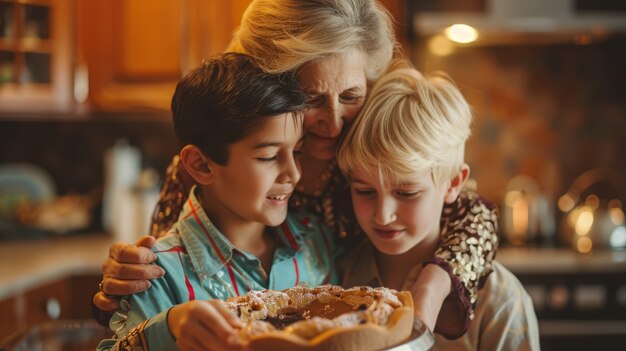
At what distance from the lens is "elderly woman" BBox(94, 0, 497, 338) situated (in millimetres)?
1000

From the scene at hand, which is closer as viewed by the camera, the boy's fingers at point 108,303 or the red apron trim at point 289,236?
the boy's fingers at point 108,303

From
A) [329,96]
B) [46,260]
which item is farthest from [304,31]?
[46,260]

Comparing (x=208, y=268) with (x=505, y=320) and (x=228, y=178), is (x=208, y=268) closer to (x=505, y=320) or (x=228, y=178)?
(x=228, y=178)

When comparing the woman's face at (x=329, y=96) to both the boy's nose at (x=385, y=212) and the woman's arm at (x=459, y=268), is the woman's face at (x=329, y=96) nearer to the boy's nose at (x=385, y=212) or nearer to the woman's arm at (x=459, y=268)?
the boy's nose at (x=385, y=212)

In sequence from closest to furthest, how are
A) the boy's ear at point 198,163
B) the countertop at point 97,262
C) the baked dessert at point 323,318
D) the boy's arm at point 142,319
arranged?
the baked dessert at point 323,318 → the boy's arm at point 142,319 → the boy's ear at point 198,163 → the countertop at point 97,262

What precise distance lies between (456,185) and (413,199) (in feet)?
0.45

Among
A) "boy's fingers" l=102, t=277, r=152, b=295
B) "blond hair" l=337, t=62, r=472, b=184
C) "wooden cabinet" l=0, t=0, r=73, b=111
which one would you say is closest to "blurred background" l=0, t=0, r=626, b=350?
"wooden cabinet" l=0, t=0, r=73, b=111

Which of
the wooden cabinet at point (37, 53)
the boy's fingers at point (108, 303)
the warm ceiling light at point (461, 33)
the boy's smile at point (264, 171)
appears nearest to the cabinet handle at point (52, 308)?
the wooden cabinet at point (37, 53)

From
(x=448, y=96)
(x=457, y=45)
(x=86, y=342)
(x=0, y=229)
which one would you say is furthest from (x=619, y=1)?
(x=0, y=229)

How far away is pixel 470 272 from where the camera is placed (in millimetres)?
1095

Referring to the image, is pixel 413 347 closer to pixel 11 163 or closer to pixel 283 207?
pixel 283 207

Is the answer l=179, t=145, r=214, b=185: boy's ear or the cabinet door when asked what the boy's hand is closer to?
l=179, t=145, r=214, b=185: boy's ear

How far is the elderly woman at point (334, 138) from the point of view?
1000mm

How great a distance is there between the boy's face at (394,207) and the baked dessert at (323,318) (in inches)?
11.7
